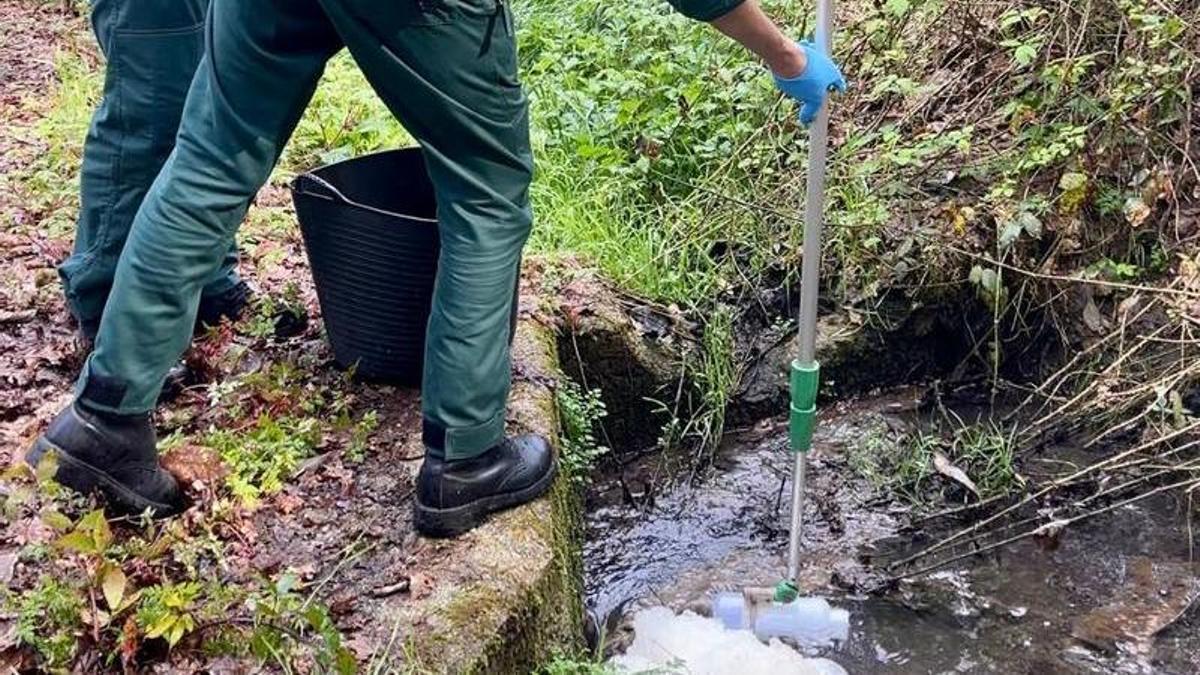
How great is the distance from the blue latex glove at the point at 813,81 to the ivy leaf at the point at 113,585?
1522 mm

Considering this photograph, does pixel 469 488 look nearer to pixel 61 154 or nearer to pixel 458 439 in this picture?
pixel 458 439

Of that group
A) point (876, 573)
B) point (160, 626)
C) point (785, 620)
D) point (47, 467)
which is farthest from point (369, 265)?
point (876, 573)

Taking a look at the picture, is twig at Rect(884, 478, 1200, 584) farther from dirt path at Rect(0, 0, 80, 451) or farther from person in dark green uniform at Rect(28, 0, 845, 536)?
dirt path at Rect(0, 0, 80, 451)

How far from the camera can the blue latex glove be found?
89.9 inches

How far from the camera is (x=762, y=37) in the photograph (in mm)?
2123

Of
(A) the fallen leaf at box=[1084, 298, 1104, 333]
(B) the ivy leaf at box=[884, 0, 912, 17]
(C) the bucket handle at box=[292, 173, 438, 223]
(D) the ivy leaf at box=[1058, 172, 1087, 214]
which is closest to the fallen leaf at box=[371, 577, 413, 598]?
(C) the bucket handle at box=[292, 173, 438, 223]

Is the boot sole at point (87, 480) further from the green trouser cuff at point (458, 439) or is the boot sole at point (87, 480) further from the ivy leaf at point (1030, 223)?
the ivy leaf at point (1030, 223)

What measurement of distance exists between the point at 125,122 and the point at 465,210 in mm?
967

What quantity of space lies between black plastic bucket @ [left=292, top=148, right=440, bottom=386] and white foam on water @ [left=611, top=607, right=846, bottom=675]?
2.76 ft

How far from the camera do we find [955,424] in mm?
3637

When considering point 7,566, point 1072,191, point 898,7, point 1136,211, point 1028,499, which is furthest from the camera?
point 898,7

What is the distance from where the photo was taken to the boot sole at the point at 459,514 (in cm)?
224

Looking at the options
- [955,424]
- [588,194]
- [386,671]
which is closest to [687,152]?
[588,194]

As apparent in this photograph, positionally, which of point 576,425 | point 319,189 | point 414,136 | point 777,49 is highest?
point 777,49
